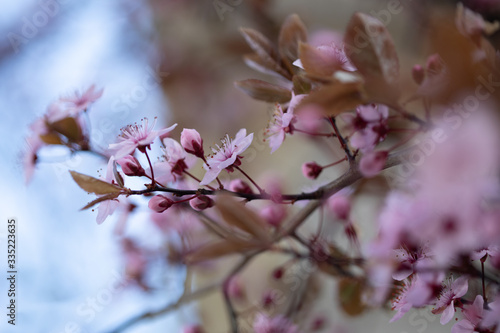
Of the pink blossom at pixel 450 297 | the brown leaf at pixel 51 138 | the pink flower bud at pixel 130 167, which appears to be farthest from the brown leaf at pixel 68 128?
the pink blossom at pixel 450 297

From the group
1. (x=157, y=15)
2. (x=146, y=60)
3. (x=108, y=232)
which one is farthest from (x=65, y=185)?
(x=157, y=15)

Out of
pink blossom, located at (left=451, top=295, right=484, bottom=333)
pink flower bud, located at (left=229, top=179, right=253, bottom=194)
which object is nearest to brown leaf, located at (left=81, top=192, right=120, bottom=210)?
pink flower bud, located at (left=229, top=179, right=253, bottom=194)

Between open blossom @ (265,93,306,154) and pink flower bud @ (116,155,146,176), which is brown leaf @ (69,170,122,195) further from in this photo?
open blossom @ (265,93,306,154)

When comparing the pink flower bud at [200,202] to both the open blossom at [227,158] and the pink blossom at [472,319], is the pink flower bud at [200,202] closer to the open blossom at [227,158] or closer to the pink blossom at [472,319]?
the open blossom at [227,158]

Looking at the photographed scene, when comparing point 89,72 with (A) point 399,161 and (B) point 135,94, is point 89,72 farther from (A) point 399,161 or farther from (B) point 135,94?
(A) point 399,161

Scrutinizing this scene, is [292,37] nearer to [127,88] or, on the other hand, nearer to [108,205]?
[108,205]
